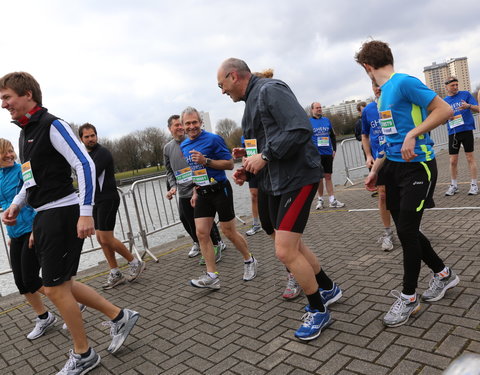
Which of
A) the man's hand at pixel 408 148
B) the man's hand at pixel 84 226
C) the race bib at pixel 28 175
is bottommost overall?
the man's hand at pixel 84 226

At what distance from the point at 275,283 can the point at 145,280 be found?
6.43ft

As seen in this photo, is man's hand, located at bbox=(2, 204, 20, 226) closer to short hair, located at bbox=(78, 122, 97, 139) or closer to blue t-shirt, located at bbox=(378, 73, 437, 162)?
short hair, located at bbox=(78, 122, 97, 139)

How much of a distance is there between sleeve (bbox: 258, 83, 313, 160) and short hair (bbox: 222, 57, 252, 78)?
1.13ft

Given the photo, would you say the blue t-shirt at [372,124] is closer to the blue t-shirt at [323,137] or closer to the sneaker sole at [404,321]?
the blue t-shirt at [323,137]

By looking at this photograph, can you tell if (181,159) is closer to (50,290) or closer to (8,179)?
(8,179)

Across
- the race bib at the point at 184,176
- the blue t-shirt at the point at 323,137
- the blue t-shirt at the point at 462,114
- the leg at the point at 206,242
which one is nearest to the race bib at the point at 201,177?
the leg at the point at 206,242

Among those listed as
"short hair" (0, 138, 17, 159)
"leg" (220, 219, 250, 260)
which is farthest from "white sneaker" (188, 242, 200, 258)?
"short hair" (0, 138, 17, 159)

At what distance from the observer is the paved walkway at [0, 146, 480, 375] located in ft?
8.30

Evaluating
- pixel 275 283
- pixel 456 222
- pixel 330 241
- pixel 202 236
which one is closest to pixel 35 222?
pixel 202 236

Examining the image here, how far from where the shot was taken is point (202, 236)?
433 cm

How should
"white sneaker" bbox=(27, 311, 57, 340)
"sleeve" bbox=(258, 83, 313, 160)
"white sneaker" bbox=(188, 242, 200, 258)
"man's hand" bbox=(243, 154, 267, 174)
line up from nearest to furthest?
1. "sleeve" bbox=(258, 83, 313, 160)
2. "man's hand" bbox=(243, 154, 267, 174)
3. "white sneaker" bbox=(27, 311, 57, 340)
4. "white sneaker" bbox=(188, 242, 200, 258)

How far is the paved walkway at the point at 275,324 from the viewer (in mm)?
2529

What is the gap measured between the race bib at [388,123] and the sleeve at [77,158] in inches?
87.3

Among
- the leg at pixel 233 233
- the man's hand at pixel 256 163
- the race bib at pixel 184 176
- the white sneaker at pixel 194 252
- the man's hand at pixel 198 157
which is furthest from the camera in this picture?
the white sneaker at pixel 194 252
